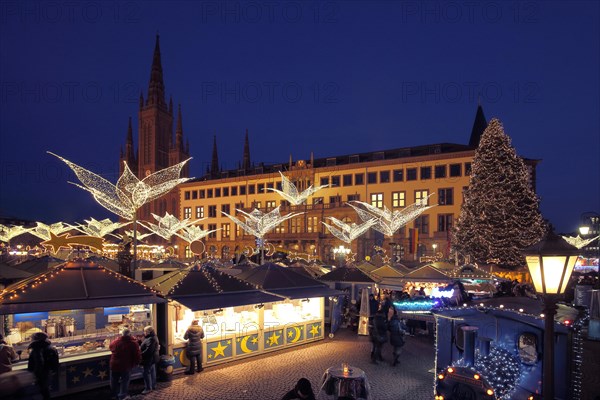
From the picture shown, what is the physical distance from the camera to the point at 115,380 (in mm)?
9500

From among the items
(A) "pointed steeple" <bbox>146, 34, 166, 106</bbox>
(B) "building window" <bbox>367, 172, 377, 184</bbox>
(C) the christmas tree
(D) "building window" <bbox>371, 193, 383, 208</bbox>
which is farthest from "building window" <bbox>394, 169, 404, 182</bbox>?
(A) "pointed steeple" <bbox>146, 34, 166, 106</bbox>

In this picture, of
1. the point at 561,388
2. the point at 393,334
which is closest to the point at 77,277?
the point at 393,334

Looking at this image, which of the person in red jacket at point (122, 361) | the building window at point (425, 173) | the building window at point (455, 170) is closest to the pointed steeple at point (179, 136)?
the building window at point (425, 173)

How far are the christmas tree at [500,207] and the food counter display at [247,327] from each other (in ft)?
65.3

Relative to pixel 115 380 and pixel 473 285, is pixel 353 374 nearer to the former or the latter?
pixel 115 380

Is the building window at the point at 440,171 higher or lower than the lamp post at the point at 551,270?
higher

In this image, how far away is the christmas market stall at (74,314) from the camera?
9664 millimetres

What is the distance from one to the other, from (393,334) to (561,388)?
17.6ft

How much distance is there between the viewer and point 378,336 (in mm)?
12531

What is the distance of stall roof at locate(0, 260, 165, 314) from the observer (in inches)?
372

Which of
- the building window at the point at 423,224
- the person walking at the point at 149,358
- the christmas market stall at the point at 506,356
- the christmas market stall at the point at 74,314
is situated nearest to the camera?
the christmas market stall at the point at 506,356

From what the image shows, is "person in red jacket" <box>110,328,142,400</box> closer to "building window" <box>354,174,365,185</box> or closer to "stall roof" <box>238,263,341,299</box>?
"stall roof" <box>238,263,341,299</box>

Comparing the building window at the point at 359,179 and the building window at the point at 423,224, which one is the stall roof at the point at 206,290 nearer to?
the building window at the point at 423,224

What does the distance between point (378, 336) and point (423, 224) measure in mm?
37948
